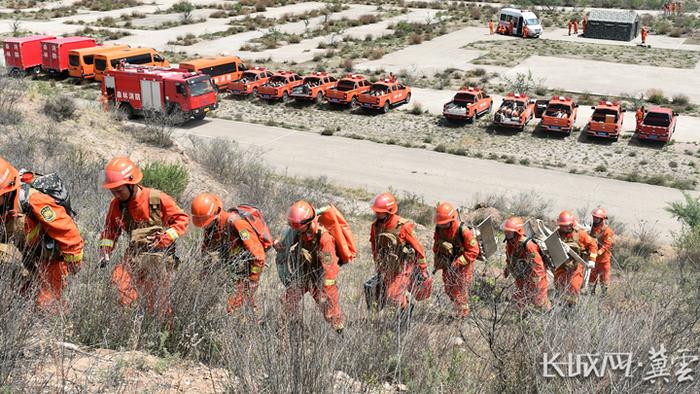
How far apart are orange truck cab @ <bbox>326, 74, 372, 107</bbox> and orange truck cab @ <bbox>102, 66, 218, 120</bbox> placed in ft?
15.8

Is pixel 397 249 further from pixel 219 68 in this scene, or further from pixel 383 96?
pixel 219 68

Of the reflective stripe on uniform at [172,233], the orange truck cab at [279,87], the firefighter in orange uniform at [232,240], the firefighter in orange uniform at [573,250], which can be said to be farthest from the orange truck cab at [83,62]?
the reflective stripe on uniform at [172,233]

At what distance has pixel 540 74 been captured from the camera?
33.8 meters

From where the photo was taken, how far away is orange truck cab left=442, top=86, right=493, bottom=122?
24.5 m

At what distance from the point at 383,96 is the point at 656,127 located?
10.1m

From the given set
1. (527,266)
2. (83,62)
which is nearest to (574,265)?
(527,266)

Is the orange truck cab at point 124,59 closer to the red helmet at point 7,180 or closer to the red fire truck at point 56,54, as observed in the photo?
the red fire truck at point 56,54

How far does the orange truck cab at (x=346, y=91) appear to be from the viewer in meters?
26.7

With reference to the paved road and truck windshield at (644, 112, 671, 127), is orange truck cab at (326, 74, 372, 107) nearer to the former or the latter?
the paved road

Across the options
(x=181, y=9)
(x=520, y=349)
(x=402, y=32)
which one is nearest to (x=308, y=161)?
(x=520, y=349)

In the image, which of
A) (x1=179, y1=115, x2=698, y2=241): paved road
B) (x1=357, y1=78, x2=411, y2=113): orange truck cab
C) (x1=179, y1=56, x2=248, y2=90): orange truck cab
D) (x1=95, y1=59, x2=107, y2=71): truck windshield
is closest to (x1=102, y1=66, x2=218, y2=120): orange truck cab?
(x1=179, y1=115, x2=698, y2=241): paved road

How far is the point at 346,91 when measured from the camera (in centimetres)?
2677

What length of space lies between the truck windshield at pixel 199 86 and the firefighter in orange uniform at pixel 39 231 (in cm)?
1999

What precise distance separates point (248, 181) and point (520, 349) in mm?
11145
